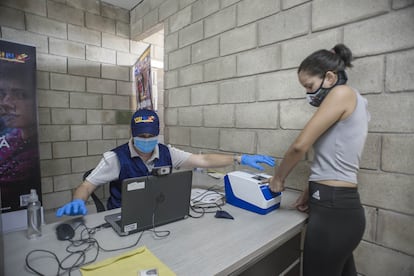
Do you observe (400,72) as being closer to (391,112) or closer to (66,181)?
(391,112)

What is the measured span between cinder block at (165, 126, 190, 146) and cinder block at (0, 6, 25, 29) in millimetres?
1995

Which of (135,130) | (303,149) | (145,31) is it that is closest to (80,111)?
(145,31)

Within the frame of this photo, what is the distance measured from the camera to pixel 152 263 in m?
0.83

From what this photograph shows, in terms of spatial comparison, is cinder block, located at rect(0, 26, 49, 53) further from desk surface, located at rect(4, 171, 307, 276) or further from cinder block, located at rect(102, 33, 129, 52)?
desk surface, located at rect(4, 171, 307, 276)

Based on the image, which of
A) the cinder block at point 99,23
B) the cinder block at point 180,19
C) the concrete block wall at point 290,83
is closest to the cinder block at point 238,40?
the concrete block wall at point 290,83

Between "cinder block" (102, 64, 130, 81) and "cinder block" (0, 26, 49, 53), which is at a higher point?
"cinder block" (0, 26, 49, 53)

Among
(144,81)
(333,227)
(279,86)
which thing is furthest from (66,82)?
(333,227)

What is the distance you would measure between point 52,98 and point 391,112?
331 centimetres

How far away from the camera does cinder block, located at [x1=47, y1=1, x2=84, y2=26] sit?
273 cm

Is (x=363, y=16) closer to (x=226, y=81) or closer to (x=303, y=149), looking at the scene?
(x=303, y=149)

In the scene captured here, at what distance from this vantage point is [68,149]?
295 centimetres

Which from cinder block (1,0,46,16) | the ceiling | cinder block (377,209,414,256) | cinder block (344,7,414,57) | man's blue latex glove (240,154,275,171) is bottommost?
→ cinder block (377,209,414,256)

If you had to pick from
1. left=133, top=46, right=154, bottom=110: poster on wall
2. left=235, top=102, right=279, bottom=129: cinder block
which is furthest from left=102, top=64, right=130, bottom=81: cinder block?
left=235, top=102, right=279, bottom=129: cinder block

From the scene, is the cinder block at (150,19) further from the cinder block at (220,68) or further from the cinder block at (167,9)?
the cinder block at (220,68)
